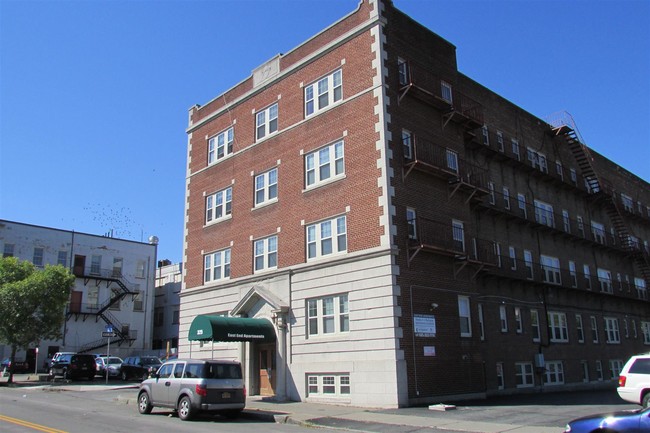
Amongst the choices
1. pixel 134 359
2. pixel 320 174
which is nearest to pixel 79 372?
pixel 134 359

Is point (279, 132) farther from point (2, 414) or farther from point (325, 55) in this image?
point (2, 414)

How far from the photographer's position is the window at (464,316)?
24.1 meters

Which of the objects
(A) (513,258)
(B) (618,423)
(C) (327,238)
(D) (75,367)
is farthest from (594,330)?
(D) (75,367)

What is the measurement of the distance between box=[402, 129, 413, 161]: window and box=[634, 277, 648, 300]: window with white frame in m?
26.9

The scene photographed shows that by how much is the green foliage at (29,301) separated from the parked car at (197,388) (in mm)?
→ 23725

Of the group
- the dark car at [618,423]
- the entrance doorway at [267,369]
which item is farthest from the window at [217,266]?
the dark car at [618,423]

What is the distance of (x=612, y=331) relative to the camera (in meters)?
37.6

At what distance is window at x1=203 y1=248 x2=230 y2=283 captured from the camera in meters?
29.9

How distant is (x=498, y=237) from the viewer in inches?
1209

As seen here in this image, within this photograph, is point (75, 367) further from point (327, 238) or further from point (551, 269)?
point (551, 269)

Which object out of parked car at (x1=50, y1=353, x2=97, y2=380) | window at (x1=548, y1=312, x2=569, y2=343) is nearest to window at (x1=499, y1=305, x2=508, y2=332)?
window at (x1=548, y1=312, x2=569, y2=343)

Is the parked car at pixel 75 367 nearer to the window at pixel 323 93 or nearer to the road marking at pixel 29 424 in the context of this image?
the road marking at pixel 29 424

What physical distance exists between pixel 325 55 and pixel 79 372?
29.5m

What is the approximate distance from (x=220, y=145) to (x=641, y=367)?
23.3 m
